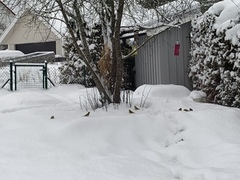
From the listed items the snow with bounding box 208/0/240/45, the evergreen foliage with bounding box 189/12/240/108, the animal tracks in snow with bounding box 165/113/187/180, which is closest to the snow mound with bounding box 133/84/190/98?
A: the evergreen foliage with bounding box 189/12/240/108

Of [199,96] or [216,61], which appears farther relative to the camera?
[199,96]

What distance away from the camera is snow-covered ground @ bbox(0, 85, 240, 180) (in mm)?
3264

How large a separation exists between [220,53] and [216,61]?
217 mm

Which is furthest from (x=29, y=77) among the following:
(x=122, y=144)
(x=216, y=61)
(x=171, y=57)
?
(x=122, y=144)

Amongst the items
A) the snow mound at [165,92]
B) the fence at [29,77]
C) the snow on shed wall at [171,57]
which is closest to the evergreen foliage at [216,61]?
the snow mound at [165,92]

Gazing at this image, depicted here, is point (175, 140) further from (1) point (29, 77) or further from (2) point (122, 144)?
(1) point (29, 77)

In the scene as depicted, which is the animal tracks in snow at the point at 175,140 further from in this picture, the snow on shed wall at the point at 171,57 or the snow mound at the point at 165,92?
the snow on shed wall at the point at 171,57

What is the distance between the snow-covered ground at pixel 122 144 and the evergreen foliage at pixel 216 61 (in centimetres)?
90

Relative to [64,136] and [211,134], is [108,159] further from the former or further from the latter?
[211,134]

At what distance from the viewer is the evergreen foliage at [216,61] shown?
625 centimetres

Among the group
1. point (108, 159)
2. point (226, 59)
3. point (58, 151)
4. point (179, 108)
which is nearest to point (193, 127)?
point (179, 108)

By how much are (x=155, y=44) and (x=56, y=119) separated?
5.55 metres

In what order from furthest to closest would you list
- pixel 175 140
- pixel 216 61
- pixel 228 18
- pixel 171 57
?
pixel 171 57
pixel 216 61
pixel 228 18
pixel 175 140

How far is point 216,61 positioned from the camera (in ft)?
22.3
